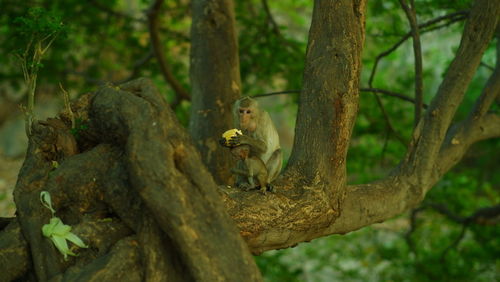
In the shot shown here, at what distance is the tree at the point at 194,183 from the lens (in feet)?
9.86

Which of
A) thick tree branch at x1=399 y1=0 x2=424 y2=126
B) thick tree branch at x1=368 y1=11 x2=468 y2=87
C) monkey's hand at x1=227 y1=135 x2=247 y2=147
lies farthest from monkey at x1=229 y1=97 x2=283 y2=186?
thick tree branch at x1=368 y1=11 x2=468 y2=87

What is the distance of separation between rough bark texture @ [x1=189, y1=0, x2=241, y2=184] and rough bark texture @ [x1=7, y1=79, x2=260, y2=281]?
2581 millimetres

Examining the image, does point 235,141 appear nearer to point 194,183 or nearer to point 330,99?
point 330,99

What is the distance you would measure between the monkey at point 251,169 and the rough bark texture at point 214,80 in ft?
5.08

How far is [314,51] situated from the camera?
4.27 metres

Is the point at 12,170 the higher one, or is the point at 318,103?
the point at 318,103

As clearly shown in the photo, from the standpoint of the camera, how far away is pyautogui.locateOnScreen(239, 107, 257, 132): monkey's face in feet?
16.0

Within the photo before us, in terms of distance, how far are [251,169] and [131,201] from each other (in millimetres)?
1252

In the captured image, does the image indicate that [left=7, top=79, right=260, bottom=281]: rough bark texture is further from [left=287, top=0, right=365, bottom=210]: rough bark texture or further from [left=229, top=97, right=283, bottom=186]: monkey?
[left=229, top=97, right=283, bottom=186]: monkey

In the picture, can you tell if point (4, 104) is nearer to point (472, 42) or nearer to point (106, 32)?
point (106, 32)

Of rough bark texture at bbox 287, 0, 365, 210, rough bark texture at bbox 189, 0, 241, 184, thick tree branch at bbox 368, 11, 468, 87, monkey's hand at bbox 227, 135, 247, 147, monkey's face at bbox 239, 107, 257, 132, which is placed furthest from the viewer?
rough bark texture at bbox 189, 0, 241, 184

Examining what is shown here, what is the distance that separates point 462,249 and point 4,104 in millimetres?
10693

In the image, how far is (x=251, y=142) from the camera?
14.9 ft

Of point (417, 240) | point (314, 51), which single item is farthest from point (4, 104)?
point (314, 51)
